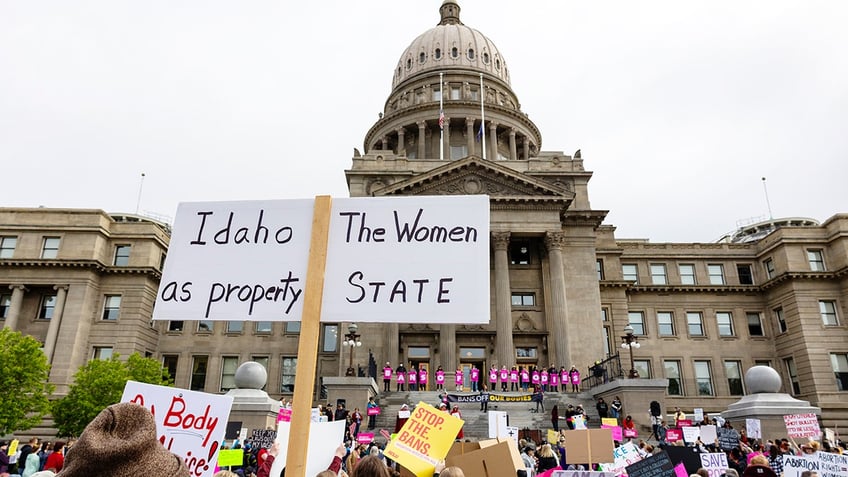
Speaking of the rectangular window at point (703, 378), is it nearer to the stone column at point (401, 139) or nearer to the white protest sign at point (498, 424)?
the stone column at point (401, 139)

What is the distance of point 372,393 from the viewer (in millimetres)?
33219

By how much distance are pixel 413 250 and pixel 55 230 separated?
5167 cm

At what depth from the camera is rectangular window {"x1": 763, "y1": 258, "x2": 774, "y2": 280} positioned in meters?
53.2

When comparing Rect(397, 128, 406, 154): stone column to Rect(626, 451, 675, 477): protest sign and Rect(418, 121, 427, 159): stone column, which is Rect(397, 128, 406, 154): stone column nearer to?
Rect(418, 121, 427, 159): stone column

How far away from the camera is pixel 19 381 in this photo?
35438mm

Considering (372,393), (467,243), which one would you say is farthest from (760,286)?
(467,243)

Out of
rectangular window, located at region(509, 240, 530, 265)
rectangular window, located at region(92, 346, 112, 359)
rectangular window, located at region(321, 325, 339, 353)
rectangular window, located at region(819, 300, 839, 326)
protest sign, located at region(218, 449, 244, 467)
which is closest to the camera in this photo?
protest sign, located at region(218, 449, 244, 467)

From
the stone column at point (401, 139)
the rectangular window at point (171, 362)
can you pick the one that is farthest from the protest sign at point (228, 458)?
the stone column at point (401, 139)

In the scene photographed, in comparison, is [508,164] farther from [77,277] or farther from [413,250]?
[413,250]

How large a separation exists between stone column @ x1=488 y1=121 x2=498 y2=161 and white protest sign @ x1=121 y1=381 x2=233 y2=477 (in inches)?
2245

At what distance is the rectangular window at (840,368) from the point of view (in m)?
46.2

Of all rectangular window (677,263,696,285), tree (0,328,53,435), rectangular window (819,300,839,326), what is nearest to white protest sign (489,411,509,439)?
tree (0,328,53,435)

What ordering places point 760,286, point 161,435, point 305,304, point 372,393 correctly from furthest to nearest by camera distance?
point 760,286 → point 372,393 → point 161,435 → point 305,304

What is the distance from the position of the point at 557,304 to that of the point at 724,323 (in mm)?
21556
